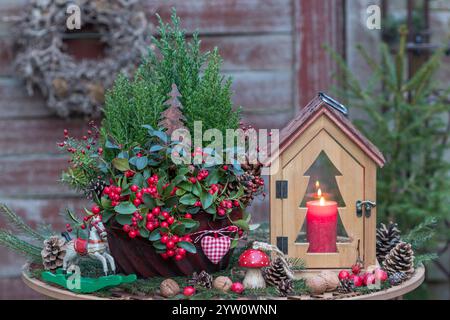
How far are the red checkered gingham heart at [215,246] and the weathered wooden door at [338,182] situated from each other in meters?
0.10

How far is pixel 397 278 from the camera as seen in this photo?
1326 millimetres

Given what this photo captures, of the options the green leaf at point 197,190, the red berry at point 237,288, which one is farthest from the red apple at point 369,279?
the green leaf at point 197,190

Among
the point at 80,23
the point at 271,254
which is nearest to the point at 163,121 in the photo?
the point at 271,254

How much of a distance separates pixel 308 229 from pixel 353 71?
4.68ft

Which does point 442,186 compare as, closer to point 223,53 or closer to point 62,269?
point 223,53

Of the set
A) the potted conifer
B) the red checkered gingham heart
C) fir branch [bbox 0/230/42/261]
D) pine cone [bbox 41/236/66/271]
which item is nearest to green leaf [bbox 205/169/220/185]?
the potted conifer

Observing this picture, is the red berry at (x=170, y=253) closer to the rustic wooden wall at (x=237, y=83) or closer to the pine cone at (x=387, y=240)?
the pine cone at (x=387, y=240)

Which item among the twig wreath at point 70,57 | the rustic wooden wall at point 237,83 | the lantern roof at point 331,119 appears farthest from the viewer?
the rustic wooden wall at point 237,83

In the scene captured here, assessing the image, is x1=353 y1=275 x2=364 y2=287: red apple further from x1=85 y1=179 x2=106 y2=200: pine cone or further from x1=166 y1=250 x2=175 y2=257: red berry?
x1=85 y1=179 x2=106 y2=200: pine cone

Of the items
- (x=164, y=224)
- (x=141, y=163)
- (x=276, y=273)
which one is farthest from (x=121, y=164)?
(x=276, y=273)

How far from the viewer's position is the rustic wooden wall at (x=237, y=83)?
8.66 ft

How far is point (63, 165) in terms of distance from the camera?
2641 mm

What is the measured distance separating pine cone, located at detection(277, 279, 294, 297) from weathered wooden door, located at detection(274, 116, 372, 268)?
0.09 m

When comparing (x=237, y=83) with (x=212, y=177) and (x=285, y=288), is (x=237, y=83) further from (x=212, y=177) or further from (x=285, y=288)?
(x=285, y=288)
